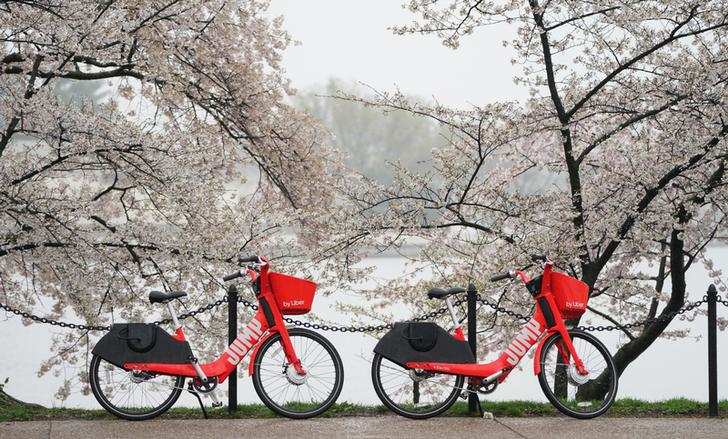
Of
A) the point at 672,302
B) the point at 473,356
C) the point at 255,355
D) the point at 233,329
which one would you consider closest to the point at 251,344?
the point at 255,355

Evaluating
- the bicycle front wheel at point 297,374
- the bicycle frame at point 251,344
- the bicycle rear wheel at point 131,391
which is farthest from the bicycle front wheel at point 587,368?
the bicycle rear wheel at point 131,391

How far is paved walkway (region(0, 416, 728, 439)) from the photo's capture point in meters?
6.28

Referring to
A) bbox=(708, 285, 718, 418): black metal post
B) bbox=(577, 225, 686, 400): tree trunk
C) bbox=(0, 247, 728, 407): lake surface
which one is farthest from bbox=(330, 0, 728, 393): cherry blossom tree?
bbox=(0, 247, 728, 407): lake surface

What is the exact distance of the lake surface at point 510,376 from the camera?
23.3m

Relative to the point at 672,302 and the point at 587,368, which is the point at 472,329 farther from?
the point at 672,302

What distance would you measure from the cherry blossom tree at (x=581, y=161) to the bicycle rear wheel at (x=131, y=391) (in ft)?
13.1

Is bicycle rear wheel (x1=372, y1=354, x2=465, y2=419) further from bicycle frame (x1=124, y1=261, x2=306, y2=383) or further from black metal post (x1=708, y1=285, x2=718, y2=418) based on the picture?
black metal post (x1=708, y1=285, x2=718, y2=418)

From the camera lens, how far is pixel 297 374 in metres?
6.70

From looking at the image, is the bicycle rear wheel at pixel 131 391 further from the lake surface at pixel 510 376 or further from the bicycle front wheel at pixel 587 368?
the lake surface at pixel 510 376

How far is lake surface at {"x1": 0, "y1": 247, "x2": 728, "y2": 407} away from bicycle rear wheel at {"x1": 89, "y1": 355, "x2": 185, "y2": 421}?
12.6m

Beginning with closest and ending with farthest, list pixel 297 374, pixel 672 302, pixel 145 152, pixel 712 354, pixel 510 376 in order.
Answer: pixel 297 374, pixel 712 354, pixel 145 152, pixel 672 302, pixel 510 376

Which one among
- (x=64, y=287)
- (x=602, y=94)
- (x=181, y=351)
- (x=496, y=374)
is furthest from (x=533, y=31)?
(x=64, y=287)

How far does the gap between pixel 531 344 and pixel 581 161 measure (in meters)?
4.10

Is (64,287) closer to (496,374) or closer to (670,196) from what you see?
(496,374)
